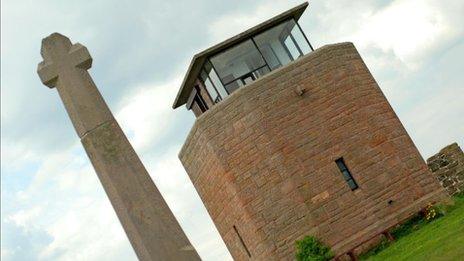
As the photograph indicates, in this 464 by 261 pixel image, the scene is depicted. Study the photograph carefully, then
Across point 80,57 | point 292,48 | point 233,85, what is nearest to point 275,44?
point 292,48

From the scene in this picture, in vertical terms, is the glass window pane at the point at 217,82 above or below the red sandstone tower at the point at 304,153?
above

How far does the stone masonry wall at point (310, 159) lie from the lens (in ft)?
50.7

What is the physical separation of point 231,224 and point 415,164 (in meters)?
5.58

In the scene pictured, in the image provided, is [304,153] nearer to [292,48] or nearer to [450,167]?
[292,48]

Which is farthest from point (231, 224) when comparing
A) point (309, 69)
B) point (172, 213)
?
point (172, 213)

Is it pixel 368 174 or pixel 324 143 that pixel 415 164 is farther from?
pixel 324 143

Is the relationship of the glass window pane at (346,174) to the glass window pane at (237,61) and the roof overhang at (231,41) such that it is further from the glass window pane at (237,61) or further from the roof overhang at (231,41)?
the roof overhang at (231,41)

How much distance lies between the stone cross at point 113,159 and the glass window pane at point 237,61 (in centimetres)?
1085

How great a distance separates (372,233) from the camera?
50.6ft

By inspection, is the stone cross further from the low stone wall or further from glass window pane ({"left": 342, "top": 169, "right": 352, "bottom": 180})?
the low stone wall

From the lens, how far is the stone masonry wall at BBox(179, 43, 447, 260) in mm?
15461

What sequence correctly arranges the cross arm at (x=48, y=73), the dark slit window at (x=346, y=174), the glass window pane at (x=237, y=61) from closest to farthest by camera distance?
the cross arm at (x=48, y=73)
the dark slit window at (x=346, y=174)
the glass window pane at (x=237, y=61)

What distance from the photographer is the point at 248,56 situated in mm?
17891

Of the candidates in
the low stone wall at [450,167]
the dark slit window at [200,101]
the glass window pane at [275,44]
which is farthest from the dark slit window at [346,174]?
the dark slit window at [200,101]
